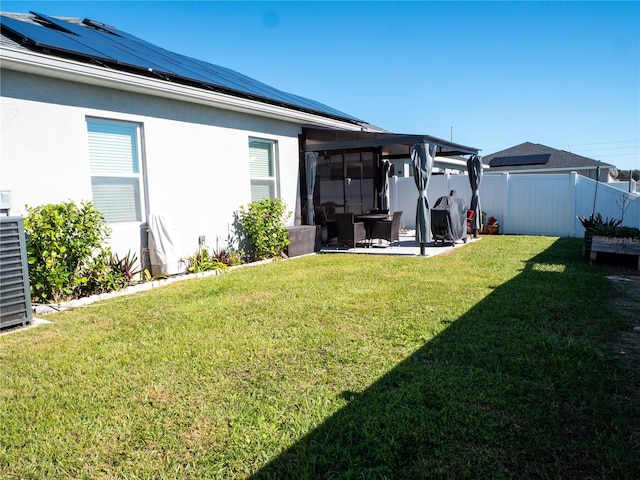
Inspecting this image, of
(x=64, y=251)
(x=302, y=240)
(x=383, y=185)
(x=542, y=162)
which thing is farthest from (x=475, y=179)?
(x=542, y=162)

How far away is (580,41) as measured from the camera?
13.1 m

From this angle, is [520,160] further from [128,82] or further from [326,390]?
[326,390]

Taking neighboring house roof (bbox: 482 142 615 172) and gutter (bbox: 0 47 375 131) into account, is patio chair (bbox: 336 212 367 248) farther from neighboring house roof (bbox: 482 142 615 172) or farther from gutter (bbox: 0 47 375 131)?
neighboring house roof (bbox: 482 142 615 172)

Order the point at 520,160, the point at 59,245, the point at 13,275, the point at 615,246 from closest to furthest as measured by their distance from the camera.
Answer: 1. the point at 13,275
2. the point at 59,245
3. the point at 615,246
4. the point at 520,160

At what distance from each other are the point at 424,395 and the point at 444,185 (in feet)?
43.6

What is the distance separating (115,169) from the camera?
7.04m

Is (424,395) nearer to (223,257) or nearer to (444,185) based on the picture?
(223,257)

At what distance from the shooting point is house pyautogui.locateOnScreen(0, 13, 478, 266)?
5.88 m

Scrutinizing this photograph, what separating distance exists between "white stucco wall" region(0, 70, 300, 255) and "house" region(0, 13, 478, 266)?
0.06 ft

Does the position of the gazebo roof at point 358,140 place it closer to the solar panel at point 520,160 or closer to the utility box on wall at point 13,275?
the utility box on wall at point 13,275

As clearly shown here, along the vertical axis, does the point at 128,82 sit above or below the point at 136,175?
above

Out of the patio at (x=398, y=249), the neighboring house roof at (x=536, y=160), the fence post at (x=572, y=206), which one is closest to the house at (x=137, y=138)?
the patio at (x=398, y=249)

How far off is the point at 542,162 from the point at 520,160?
140cm

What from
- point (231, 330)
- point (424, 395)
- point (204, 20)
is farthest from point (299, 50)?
point (424, 395)
